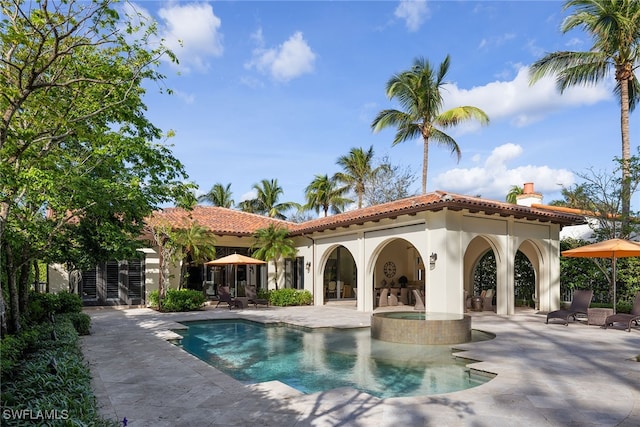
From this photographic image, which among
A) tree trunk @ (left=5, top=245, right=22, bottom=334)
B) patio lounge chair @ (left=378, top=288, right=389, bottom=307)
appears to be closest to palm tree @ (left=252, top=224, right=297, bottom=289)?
patio lounge chair @ (left=378, top=288, right=389, bottom=307)

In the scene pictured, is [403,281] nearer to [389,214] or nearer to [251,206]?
[389,214]

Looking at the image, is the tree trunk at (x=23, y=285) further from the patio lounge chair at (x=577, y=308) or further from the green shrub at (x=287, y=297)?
the patio lounge chair at (x=577, y=308)

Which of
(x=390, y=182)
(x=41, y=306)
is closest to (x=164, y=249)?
(x=41, y=306)

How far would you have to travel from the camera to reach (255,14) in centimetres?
1178

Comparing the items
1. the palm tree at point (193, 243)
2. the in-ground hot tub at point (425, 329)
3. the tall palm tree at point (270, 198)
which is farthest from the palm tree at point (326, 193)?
the in-ground hot tub at point (425, 329)

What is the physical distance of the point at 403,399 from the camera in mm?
6109

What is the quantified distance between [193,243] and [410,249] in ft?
42.6

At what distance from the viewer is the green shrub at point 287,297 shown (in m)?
21.7

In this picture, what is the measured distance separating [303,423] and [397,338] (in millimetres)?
7015

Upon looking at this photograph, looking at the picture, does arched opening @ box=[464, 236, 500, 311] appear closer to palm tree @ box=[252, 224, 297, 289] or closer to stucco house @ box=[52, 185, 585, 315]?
stucco house @ box=[52, 185, 585, 315]

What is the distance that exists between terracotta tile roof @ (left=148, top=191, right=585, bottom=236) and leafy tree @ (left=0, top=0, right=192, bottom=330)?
3685 mm

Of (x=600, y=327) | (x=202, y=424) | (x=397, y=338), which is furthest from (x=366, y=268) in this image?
(x=202, y=424)

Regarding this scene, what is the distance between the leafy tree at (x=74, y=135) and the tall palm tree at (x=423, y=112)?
19.2m

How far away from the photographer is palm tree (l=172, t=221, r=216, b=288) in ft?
64.6
